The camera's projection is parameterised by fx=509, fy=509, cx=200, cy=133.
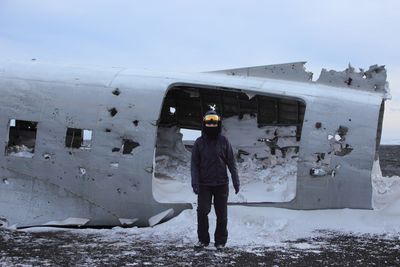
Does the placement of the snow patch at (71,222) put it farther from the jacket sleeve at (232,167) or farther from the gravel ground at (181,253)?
the jacket sleeve at (232,167)

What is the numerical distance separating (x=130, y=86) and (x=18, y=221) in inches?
107

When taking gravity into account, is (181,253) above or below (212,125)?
below

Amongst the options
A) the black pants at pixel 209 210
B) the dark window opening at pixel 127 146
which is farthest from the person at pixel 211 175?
the dark window opening at pixel 127 146

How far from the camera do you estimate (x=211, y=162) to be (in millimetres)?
6305

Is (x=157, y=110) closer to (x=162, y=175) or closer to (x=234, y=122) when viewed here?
(x=162, y=175)

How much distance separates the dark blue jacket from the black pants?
103 millimetres

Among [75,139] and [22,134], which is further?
[22,134]

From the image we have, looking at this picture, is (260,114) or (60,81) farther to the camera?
(260,114)

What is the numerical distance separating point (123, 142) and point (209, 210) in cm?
206

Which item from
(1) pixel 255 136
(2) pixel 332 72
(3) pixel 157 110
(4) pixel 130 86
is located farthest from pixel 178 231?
(1) pixel 255 136

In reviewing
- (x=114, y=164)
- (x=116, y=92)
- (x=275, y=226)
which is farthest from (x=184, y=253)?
(x=116, y=92)

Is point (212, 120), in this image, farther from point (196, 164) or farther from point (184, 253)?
point (184, 253)

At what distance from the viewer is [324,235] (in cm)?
718

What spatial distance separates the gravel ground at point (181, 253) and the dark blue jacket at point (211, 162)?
0.85m
